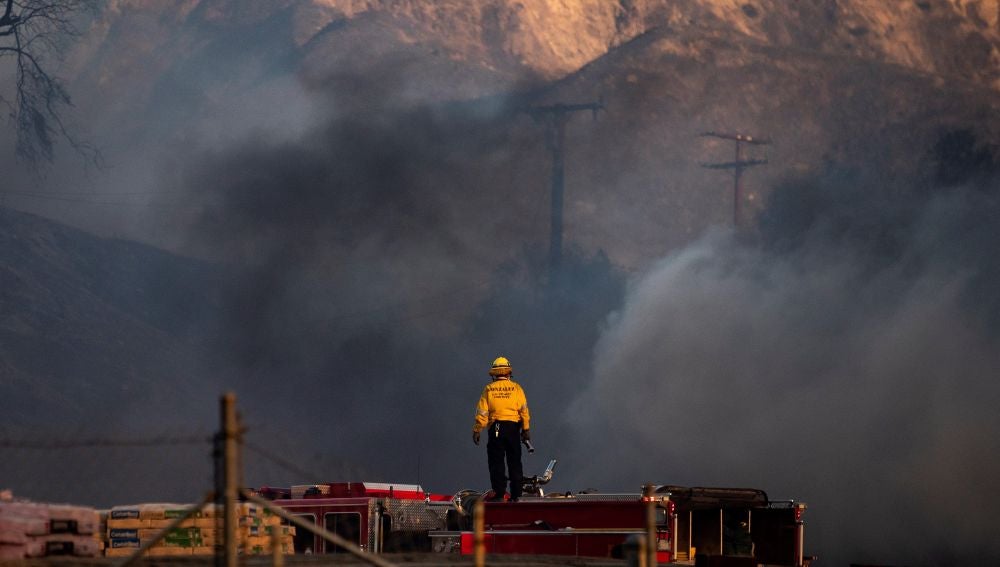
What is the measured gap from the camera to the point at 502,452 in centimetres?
2214

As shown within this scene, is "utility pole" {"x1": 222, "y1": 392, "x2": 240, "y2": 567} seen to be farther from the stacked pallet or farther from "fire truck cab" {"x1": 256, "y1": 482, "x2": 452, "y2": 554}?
"fire truck cab" {"x1": 256, "y1": 482, "x2": 452, "y2": 554}

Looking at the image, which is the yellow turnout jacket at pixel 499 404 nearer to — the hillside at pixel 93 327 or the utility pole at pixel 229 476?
the utility pole at pixel 229 476

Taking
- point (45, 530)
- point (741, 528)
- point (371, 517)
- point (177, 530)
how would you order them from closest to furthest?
point (45, 530) < point (177, 530) < point (741, 528) < point (371, 517)

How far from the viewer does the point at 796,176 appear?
280 ft

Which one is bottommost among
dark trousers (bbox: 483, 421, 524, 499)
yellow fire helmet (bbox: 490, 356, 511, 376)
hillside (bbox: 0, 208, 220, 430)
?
dark trousers (bbox: 483, 421, 524, 499)

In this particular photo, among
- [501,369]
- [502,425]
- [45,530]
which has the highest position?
[501,369]

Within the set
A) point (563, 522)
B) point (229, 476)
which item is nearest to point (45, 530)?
point (229, 476)

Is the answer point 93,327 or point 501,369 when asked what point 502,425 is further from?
point 93,327

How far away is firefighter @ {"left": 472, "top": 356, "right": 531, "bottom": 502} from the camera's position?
72.1 ft

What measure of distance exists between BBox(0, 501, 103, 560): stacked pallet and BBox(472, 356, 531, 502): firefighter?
7.75 m

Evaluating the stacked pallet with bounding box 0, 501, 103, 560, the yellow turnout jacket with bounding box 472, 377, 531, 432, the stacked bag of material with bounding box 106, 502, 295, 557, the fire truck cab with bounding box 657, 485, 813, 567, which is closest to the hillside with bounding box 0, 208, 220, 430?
the yellow turnout jacket with bounding box 472, 377, 531, 432

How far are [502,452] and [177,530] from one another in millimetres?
5161

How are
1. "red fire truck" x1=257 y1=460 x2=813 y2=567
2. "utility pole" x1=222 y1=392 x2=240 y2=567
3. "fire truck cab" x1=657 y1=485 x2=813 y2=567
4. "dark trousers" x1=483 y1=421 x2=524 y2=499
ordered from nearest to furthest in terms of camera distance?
"utility pole" x1=222 y1=392 x2=240 y2=567 < "red fire truck" x1=257 y1=460 x2=813 y2=567 < "fire truck cab" x1=657 y1=485 x2=813 y2=567 < "dark trousers" x1=483 y1=421 x2=524 y2=499

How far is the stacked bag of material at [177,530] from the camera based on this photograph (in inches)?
733
